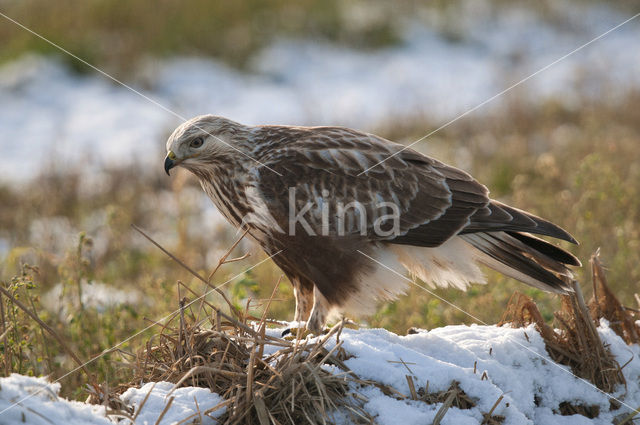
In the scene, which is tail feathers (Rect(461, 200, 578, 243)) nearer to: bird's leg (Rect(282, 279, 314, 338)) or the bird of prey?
the bird of prey

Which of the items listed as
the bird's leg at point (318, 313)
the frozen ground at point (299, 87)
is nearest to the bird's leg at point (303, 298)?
the bird's leg at point (318, 313)

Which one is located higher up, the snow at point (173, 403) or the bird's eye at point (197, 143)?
the bird's eye at point (197, 143)

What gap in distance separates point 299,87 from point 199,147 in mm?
8245

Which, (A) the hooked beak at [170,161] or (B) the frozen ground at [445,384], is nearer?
(B) the frozen ground at [445,384]

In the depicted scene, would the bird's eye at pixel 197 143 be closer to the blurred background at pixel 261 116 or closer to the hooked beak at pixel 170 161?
the hooked beak at pixel 170 161

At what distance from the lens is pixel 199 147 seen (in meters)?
3.91

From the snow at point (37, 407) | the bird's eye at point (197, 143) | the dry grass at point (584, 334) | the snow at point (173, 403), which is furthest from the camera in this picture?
the bird's eye at point (197, 143)

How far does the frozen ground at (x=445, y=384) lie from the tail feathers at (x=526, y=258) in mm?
345

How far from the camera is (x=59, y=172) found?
333 inches

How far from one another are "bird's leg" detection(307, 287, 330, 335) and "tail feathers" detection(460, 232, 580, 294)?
2.97ft

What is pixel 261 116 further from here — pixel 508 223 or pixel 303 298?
pixel 508 223

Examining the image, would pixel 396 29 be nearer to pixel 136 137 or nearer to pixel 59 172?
Result: pixel 136 137

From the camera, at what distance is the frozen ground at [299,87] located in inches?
389

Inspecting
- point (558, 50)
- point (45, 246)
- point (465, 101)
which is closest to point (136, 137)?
point (45, 246)
